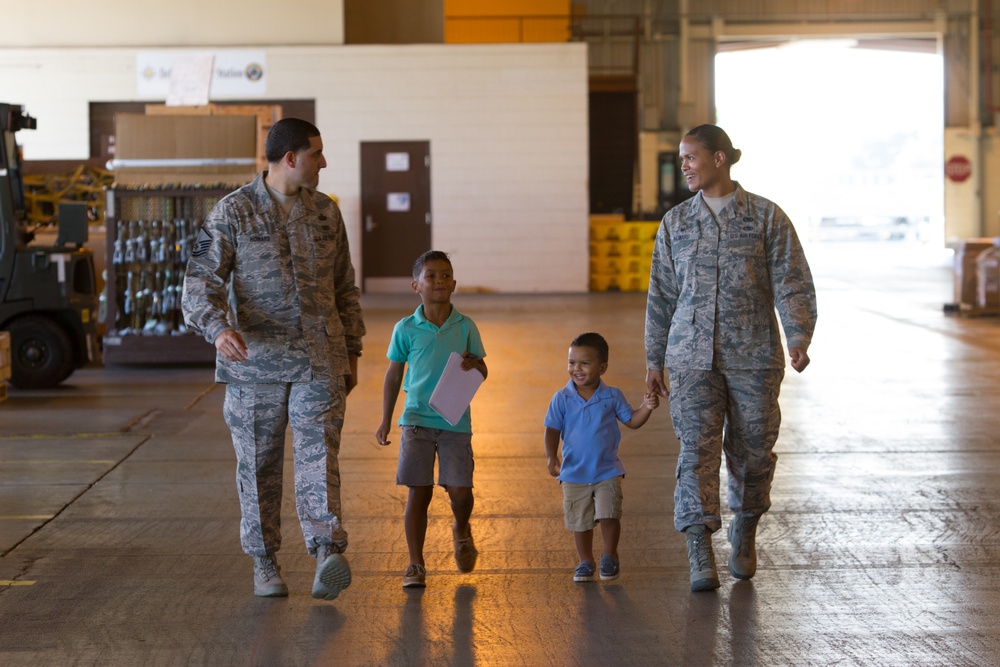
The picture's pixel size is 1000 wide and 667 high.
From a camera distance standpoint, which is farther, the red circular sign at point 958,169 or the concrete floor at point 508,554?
the red circular sign at point 958,169

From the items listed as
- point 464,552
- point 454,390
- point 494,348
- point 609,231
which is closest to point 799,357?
point 454,390

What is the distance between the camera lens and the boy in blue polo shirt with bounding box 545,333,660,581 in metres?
4.97

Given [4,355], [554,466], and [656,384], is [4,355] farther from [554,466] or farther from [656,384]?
[656,384]

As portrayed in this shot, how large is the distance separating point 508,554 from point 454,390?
40.6 inches

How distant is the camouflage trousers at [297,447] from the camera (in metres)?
4.72

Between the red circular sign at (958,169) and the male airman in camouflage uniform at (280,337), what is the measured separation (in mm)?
32847

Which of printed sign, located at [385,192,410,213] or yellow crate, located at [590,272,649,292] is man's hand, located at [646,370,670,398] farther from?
yellow crate, located at [590,272,649,292]

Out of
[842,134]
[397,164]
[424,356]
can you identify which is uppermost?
[842,134]

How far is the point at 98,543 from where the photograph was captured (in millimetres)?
5926

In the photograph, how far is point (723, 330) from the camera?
4918 millimetres

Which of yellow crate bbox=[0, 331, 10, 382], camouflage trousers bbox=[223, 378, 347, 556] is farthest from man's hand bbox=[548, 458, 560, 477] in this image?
yellow crate bbox=[0, 331, 10, 382]

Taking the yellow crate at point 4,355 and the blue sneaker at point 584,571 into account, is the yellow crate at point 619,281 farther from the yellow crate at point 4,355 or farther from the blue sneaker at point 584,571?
the blue sneaker at point 584,571

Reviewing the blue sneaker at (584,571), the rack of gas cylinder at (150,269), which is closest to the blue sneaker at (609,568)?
the blue sneaker at (584,571)

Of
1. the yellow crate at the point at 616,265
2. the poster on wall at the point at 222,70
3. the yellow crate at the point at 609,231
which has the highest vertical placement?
the poster on wall at the point at 222,70
